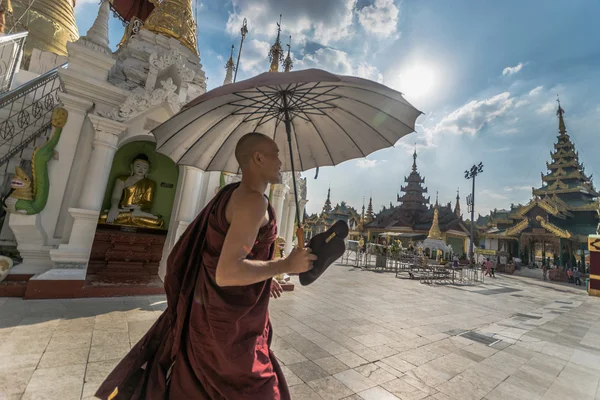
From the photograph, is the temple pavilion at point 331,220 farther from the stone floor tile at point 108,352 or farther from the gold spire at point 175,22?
the stone floor tile at point 108,352

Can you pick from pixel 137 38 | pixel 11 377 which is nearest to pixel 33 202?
pixel 11 377

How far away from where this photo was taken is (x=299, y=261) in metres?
1.42

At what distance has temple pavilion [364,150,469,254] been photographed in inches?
1324

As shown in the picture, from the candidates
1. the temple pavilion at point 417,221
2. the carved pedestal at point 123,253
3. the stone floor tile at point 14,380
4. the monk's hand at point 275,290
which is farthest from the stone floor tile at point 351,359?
the temple pavilion at point 417,221

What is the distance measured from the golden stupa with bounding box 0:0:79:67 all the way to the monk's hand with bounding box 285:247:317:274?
1546 cm

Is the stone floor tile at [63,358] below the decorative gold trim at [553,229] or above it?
below

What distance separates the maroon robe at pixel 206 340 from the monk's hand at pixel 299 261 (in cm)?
24

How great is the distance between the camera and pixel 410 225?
3638 centimetres

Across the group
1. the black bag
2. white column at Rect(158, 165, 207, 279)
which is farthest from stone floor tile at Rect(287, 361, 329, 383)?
white column at Rect(158, 165, 207, 279)

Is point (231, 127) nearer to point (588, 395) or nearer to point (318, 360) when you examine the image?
point (318, 360)

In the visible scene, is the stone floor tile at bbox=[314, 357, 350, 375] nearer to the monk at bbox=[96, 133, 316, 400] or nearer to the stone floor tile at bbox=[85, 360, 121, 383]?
the monk at bbox=[96, 133, 316, 400]

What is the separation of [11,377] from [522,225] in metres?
39.2

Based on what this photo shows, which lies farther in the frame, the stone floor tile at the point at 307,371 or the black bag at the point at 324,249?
the stone floor tile at the point at 307,371

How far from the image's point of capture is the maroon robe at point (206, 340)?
1404 millimetres
